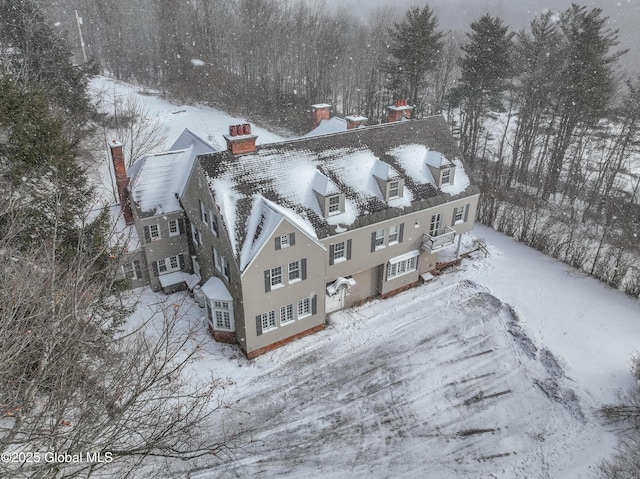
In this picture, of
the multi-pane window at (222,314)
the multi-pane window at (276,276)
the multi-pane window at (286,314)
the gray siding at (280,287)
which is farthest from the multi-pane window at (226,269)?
the multi-pane window at (286,314)

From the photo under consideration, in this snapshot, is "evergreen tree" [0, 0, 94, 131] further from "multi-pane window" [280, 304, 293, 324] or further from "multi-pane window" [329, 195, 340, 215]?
"multi-pane window" [280, 304, 293, 324]

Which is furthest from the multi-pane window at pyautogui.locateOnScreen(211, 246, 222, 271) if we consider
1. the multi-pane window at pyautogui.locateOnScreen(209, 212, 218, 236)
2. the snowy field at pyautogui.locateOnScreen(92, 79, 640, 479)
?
the snowy field at pyautogui.locateOnScreen(92, 79, 640, 479)

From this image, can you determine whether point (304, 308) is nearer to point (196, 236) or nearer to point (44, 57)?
point (196, 236)

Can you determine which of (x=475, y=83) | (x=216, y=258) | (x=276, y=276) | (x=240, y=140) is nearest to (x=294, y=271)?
(x=276, y=276)

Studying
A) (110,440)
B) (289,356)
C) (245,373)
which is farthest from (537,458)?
(110,440)

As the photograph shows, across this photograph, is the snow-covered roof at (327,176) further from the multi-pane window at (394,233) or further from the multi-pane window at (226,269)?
the multi-pane window at (226,269)

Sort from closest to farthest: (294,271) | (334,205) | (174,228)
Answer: (294,271), (334,205), (174,228)
